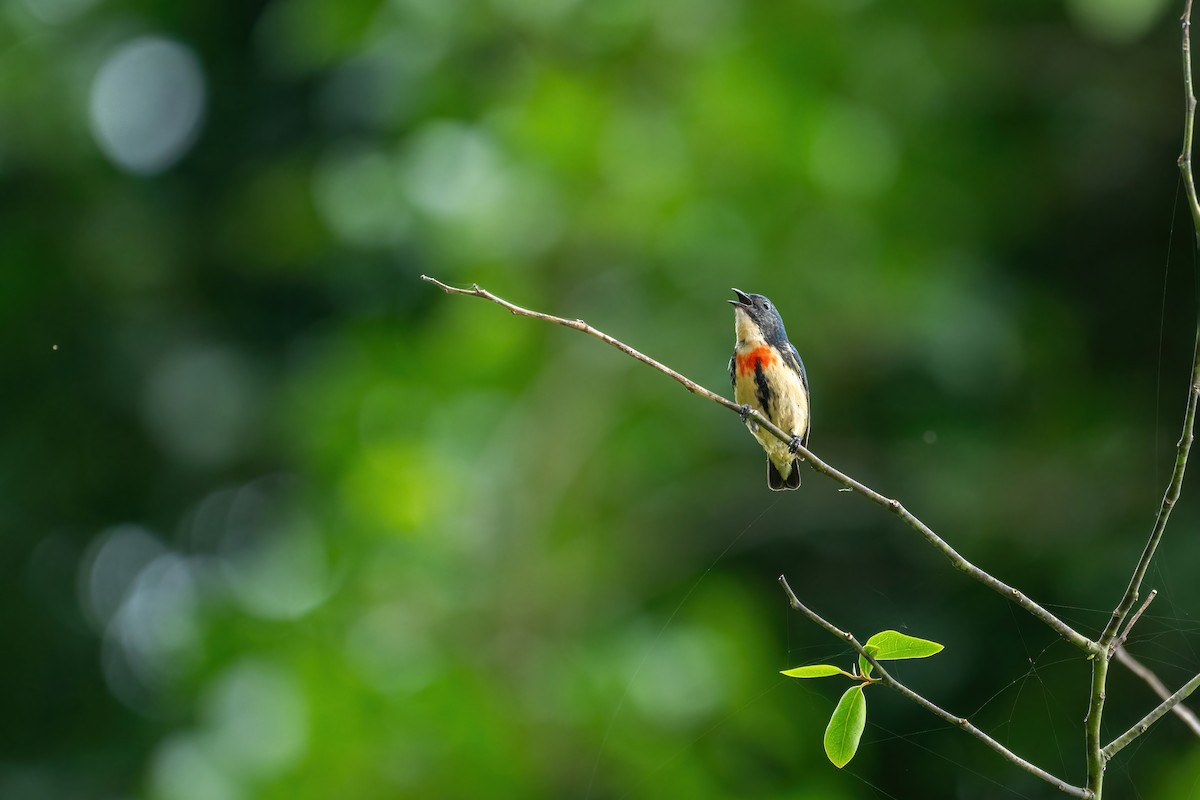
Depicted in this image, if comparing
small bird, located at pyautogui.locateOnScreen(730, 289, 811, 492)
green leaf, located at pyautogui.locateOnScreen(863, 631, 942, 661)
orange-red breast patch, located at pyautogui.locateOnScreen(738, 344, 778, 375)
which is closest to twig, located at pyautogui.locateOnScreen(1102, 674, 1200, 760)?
green leaf, located at pyautogui.locateOnScreen(863, 631, 942, 661)

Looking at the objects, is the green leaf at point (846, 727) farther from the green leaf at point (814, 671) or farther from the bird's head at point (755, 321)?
the bird's head at point (755, 321)

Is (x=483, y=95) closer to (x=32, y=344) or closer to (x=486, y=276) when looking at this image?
(x=486, y=276)

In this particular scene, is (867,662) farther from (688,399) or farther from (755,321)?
(688,399)

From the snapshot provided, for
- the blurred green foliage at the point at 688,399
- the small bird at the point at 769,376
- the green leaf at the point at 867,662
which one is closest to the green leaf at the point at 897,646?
the green leaf at the point at 867,662

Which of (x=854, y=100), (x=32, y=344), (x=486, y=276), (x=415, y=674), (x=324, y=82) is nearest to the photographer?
(x=415, y=674)

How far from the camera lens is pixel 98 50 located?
363 inches

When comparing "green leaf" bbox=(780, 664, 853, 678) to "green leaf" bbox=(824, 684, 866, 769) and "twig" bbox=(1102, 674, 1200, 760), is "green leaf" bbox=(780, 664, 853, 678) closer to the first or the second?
"green leaf" bbox=(824, 684, 866, 769)

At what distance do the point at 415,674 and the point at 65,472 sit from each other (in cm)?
457

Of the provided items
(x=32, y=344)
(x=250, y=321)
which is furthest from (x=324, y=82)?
(x=32, y=344)

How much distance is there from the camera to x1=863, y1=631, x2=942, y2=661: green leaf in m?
1.72

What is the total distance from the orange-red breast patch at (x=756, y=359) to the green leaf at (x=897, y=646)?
2.17m

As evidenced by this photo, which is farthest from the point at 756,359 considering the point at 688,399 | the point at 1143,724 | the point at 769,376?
the point at 688,399

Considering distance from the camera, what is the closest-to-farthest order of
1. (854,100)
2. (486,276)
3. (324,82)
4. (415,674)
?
(415,674), (486,276), (854,100), (324,82)

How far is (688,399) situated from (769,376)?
9.63 feet
